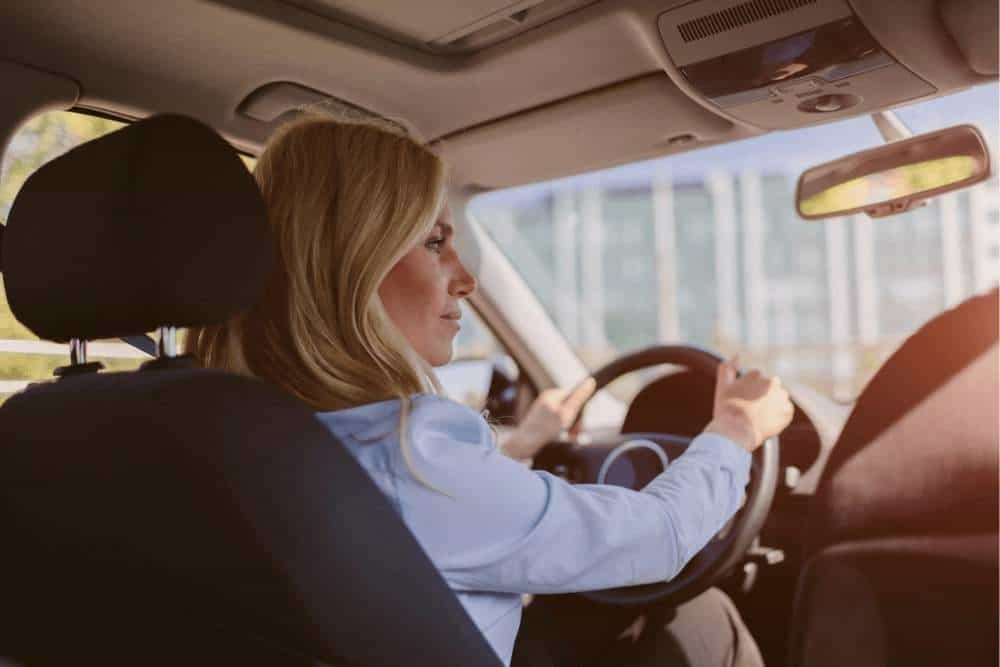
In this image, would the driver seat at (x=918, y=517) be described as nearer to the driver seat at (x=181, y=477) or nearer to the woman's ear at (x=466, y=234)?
the driver seat at (x=181, y=477)

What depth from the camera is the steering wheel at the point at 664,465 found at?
2041 mm

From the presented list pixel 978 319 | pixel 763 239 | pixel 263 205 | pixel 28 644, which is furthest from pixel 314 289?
pixel 763 239

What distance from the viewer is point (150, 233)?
119 cm

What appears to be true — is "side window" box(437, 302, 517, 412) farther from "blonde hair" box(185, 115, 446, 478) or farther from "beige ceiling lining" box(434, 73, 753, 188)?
"blonde hair" box(185, 115, 446, 478)

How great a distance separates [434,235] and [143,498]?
2.06 ft

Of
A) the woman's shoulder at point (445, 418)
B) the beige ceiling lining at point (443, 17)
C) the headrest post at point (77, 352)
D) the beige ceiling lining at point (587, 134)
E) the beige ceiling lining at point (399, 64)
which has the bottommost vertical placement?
the woman's shoulder at point (445, 418)

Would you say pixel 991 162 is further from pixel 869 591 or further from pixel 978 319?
pixel 869 591

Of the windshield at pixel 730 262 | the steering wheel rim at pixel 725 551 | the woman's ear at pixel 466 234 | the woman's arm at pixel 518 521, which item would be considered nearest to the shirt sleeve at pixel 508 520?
the woman's arm at pixel 518 521

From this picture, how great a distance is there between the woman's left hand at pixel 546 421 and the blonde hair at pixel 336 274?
3.56 feet

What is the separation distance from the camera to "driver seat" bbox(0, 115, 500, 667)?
3.73 ft

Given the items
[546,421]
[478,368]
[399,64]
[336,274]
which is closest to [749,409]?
[336,274]

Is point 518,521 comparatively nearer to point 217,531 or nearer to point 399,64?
point 217,531

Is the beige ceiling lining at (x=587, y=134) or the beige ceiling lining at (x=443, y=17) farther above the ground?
the beige ceiling lining at (x=443, y=17)

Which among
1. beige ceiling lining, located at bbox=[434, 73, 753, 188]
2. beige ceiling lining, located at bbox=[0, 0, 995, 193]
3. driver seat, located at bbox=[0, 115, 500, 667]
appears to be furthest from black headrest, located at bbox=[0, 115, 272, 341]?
beige ceiling lining, located at bbox=[434, 73, 753, 188]
